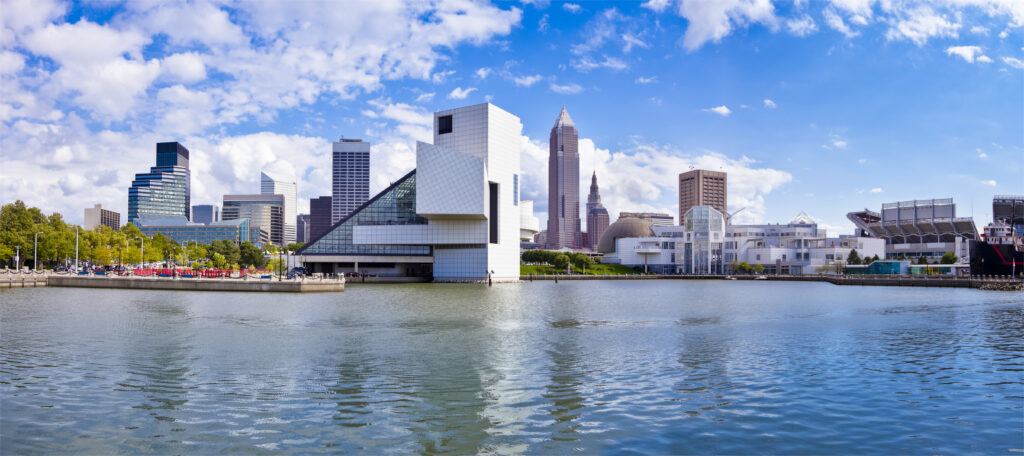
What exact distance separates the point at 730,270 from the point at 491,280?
7859cm

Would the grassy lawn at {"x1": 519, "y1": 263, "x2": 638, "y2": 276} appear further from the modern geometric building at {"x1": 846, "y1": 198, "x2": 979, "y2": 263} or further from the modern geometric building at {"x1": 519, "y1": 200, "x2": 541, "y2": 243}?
the modern geometric building at {"x1": 846, "y1": 198, "x2": 979, "y2": 263}

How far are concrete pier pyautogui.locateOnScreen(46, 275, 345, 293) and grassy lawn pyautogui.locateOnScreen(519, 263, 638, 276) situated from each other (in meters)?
75.3

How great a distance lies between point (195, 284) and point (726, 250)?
12450 centimetres

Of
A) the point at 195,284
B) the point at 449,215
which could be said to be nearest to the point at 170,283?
the point at 195,284

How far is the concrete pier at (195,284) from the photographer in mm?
66125

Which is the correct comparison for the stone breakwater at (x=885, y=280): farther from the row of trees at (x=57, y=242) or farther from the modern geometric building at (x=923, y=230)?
the row of trees at (x=57, y=242)

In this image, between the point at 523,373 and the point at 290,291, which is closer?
the point at 523,373

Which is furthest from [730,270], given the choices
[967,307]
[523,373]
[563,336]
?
[523,373]

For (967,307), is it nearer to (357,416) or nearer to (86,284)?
(357,416)

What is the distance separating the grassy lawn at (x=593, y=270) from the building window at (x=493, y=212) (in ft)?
135

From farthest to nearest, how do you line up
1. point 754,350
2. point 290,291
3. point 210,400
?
point 290,291 < point 754,350 < point 210,400

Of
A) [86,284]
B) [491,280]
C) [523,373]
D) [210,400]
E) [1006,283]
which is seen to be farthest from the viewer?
[491,280]

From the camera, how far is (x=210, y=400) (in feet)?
51.4

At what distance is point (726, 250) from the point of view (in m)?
165
